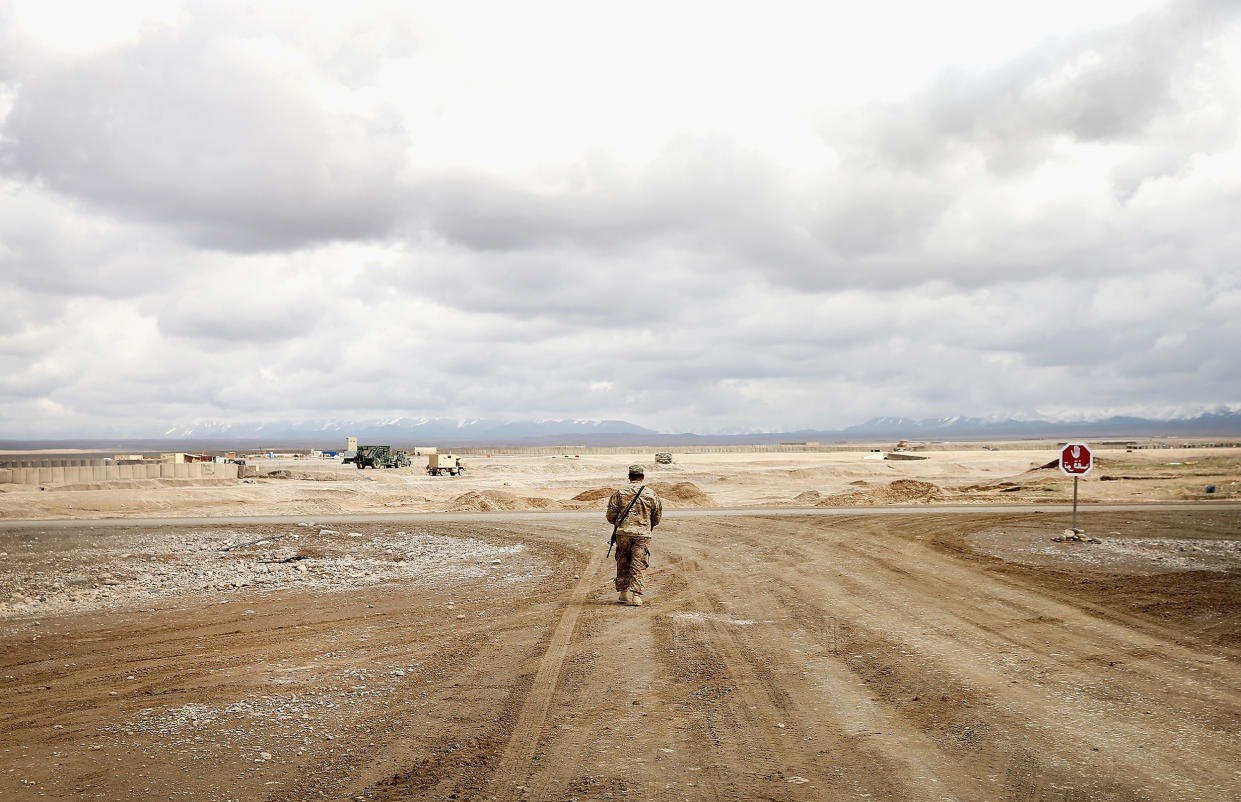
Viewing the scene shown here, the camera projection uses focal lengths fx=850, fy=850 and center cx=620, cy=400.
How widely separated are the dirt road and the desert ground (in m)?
0.04

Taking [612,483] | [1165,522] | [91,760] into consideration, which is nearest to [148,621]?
[91,760]

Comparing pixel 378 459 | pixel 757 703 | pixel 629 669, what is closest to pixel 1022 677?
pixel 757 703

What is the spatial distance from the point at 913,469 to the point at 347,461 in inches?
2003

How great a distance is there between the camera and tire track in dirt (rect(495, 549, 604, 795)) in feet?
20.9

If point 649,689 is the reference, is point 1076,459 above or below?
above

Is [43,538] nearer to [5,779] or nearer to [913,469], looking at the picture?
[5,779]

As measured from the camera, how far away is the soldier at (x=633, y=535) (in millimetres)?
13445

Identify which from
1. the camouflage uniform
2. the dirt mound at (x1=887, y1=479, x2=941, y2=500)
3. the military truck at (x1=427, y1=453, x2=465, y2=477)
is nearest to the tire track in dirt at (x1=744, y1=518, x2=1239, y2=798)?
the camouflage uniform

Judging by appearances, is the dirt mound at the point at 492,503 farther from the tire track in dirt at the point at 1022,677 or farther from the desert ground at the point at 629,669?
the tire track in dirt at the point at 1022,677

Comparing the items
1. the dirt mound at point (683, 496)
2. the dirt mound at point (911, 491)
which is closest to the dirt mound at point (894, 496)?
the dirt mound at point (911, 491)

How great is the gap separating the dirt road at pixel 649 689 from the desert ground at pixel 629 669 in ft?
0.13

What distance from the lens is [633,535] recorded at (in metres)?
13.4

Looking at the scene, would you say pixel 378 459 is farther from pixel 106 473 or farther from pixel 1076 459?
pixel 1076 459

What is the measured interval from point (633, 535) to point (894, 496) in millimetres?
27060
